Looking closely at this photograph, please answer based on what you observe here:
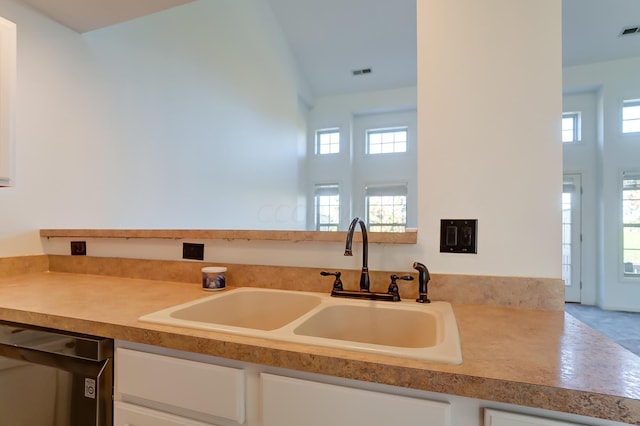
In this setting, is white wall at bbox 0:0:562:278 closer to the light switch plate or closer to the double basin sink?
the light switch plate

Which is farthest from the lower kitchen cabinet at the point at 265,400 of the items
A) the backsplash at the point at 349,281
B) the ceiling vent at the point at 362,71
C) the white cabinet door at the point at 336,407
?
the ceiling vent at the point at 362,71

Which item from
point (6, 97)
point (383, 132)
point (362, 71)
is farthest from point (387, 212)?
point (6, 97)

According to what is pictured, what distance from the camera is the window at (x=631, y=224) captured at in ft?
15.6

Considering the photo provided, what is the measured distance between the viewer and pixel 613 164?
189 inches

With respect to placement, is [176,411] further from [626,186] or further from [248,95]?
[626,186]

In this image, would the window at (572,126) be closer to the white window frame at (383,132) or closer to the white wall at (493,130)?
the white window frame at (383,132)

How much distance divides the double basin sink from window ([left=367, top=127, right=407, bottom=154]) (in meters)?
5.48

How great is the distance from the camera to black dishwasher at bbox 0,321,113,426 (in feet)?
2.83

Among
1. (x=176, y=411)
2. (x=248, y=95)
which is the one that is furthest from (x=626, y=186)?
(x=176, y=411)

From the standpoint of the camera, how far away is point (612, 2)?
3863 mm

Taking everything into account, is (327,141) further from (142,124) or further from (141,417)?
(141,417)

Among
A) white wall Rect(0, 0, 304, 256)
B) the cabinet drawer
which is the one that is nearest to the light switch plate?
the cabinet drawer

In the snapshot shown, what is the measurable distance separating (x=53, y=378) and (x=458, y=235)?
1.38 meters

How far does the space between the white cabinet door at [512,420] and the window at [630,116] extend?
630 cm
